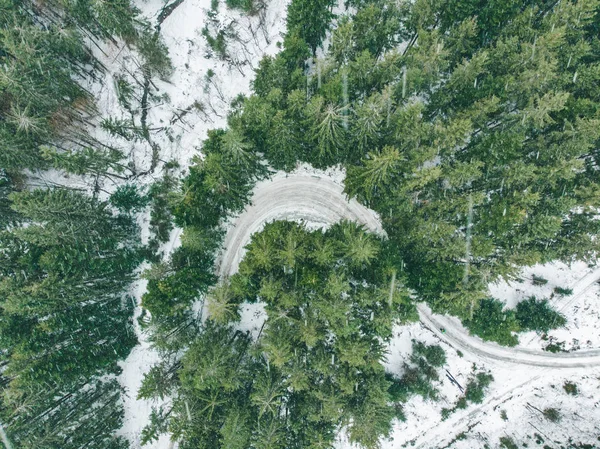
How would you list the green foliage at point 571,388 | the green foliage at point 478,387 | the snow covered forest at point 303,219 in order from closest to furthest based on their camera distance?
the snow covered forest at point 303,219 < the green foliage at point 571,388 < the green foliage at point 478,387

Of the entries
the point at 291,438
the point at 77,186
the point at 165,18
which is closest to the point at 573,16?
the point at 165,18

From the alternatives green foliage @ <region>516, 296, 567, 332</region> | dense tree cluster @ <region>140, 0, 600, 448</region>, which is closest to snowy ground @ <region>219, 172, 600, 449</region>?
green foliage @ <region>516, 296, 567, 332</region>

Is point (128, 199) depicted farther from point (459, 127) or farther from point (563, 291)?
point (563, 291)

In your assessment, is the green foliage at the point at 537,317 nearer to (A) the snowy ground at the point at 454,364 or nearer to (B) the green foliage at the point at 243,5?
(A) the snowy ground at the point at 454,364

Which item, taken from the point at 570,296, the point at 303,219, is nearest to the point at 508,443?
the point at 570,296

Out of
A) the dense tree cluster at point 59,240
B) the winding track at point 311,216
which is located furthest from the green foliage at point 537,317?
the dense tree cluster at point 59,240

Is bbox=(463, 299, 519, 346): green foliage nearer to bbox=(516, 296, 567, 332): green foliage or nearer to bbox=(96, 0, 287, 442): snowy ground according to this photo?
bbox=(516, 296, 567, 332): green foliage
